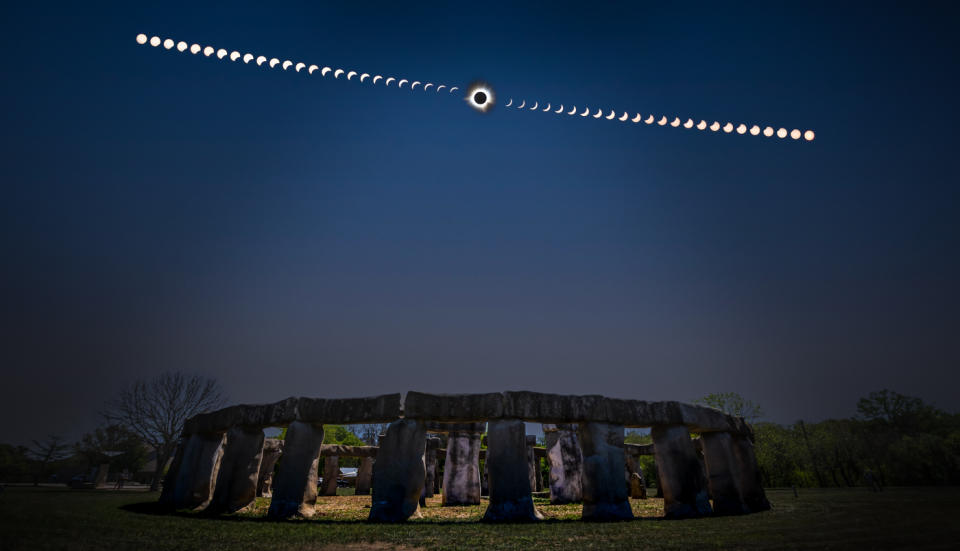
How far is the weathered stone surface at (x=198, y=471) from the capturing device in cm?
1256

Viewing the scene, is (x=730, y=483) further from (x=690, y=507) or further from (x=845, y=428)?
(x=845, y=428)

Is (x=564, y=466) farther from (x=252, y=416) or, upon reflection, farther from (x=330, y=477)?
(x=330, y=477)

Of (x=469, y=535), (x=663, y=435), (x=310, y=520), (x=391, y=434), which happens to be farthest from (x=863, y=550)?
(x=310, y=520)

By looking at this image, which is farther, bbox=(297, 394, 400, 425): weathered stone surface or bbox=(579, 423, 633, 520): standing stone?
bbox=(297, 394, 400, 425): weathered stone surface

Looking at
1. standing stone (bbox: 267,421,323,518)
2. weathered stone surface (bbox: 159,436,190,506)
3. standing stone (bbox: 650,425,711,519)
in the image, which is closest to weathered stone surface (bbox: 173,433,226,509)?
weathered stone surface (bbox: 159,436,190,506)

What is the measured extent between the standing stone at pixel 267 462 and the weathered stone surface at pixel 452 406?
495 inches

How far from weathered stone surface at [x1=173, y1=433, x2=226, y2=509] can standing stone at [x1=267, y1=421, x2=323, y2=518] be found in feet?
11.7

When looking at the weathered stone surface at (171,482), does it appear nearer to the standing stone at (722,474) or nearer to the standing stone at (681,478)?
the standing stone at (681,478)

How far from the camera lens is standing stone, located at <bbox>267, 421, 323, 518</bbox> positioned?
35.0 ft

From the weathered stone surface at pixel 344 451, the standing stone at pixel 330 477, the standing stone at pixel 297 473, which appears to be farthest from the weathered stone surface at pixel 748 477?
the standing stone at pixel 330 477

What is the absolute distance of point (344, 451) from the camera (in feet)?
78.2

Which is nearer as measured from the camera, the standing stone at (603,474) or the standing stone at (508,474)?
the standing stone at (508,474)

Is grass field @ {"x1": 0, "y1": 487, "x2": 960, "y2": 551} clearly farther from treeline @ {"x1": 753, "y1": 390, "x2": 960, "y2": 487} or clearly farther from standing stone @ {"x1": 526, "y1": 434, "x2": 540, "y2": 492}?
treeline @ {"x1": 753, "y1": 390, "x2": 960, "y2": 487}

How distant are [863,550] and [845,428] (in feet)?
166
